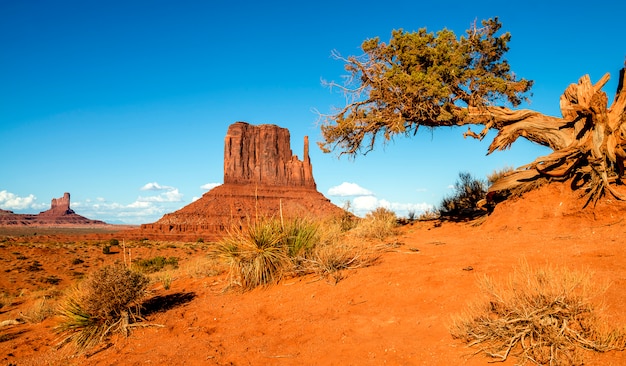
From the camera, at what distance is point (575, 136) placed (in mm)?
11438

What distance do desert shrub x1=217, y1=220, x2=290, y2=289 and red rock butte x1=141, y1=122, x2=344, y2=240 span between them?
75555 millimetres

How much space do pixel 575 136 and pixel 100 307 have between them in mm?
12062

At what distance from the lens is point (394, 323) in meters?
5.42

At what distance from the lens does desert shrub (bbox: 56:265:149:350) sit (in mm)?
7210

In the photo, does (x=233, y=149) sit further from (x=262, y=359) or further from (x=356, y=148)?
(x=262, y=359)

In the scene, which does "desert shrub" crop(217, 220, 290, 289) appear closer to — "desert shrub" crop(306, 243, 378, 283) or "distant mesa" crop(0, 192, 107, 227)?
"desert shrub" crop(306, 243, 378, 283)

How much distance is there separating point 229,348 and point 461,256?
444 centimetres

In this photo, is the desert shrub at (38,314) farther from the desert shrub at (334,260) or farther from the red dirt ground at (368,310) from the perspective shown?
the desert shrub at (334,260)

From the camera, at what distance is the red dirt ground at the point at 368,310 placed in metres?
4.88

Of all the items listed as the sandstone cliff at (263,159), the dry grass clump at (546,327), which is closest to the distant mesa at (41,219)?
the sandstone cliff at (263,159)

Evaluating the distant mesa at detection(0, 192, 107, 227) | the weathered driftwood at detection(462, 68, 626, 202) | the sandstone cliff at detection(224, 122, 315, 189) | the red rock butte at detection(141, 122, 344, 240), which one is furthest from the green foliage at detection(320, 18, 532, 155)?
the distant mesa at detection(0, 192, 107, 227)

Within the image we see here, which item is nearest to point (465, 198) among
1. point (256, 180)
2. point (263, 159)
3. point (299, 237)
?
point (299, 237)

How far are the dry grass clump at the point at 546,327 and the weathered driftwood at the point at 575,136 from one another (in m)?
7.20

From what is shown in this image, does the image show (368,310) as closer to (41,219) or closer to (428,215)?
(428,215)
